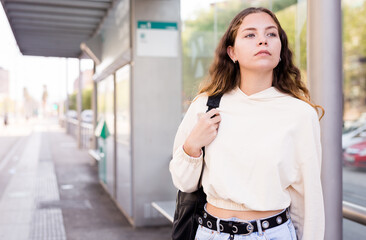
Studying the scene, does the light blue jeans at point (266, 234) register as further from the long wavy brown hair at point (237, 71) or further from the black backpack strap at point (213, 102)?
the long wavy brown hair at point (237, 71)

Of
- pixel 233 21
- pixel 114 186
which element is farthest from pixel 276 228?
pixel 114 186

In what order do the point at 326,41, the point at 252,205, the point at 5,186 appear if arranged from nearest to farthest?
1. the point at 252,205
2. the point at 326,41
3. the point at 5,186

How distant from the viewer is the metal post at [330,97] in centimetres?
197

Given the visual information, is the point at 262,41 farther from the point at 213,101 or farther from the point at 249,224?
the point at 249,224

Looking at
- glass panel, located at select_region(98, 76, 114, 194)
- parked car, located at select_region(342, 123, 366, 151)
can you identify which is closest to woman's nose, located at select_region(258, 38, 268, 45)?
glass panel, located at select_region(98, 76, 114, 194)

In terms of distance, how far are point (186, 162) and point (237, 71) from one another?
1.43ft

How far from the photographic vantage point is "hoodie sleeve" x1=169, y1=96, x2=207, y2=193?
61.4 inches

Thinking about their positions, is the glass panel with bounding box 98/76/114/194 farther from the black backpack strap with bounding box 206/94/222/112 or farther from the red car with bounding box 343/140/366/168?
the red car with bounding box 343/140/366/168

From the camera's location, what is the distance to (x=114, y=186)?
6.63 m

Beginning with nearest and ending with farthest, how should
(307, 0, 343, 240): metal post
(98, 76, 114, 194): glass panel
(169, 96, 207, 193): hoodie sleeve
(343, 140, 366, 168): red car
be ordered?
1. (169, 96, 207, 193): hoodie sleeve
2. (307, 0, 343, 240): metal post
3. (98, 76, 114, 194): glass panel
4. (343, 140, 366, 168): red car

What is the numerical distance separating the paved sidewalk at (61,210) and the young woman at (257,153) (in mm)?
3409

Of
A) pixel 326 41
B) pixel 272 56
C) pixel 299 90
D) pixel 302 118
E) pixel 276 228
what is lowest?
pixel 276 228

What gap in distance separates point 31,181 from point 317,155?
8112 millimetres

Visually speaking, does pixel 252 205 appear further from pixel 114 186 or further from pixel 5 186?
pixel 5 186
